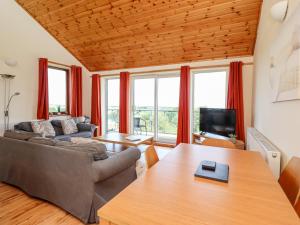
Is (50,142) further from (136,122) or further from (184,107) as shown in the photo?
(136,122)

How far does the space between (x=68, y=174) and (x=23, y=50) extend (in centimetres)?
403

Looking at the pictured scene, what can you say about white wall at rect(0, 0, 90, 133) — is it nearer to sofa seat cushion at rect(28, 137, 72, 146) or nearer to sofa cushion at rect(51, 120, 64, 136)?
sofa cushion at rect(51, 120, 64, 136)

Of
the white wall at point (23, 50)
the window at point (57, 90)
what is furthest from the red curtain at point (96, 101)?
the white wall at point (23, 50)

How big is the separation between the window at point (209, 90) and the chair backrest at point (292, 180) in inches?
129

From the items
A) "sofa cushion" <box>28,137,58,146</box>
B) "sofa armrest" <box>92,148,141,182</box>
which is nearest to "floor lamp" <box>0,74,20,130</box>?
"sofa cushion" <box>28,137,58,146</box>

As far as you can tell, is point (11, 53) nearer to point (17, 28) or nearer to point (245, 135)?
point (17, 28)

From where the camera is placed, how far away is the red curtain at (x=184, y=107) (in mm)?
4547

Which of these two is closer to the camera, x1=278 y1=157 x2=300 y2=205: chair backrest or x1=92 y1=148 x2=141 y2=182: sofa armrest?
x1=278 y1=157 x2=300 y2=205: chair backrest

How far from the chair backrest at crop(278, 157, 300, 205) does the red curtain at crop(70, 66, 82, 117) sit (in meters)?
5.36

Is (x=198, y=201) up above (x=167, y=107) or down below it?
below

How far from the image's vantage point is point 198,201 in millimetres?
890

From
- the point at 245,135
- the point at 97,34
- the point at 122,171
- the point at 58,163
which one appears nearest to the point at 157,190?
the point at 122,171

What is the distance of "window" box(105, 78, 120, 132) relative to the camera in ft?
19.5

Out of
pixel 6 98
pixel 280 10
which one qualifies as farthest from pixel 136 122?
pixel 280 10
